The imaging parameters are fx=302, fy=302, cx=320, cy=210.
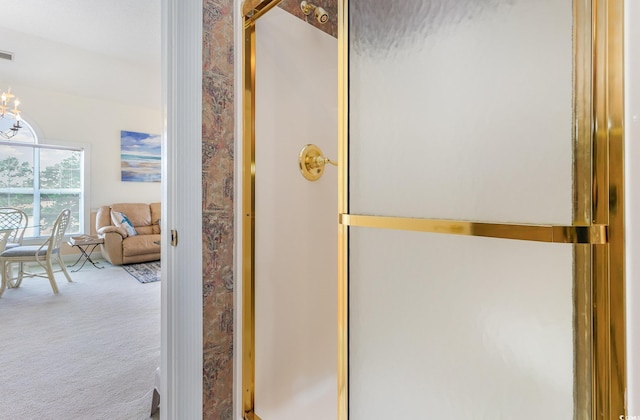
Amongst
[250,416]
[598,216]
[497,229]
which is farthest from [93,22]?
[598,216]

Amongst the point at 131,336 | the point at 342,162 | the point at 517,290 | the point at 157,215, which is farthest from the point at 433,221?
the point at 157,215

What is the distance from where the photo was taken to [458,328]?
58 cm

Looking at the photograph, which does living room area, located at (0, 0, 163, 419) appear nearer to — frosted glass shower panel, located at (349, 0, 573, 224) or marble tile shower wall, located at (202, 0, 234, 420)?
marble tile shower wall, located at (202, 0, 234, 420)

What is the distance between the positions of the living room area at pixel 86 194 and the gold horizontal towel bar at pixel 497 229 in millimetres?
1822

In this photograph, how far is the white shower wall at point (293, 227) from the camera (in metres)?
1.27

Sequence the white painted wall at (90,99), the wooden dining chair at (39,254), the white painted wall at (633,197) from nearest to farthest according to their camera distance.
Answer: the white painted wall at (633,197), the wooden dining chair at (39,254), the white painted wall at (90,99)

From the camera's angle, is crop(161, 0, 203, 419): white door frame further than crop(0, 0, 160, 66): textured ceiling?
No

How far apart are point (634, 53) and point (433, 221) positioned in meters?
0.37

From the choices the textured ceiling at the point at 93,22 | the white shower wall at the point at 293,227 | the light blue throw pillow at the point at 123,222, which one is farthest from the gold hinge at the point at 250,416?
the light blue throw pillow at the point at 123,222

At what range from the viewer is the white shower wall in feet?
4.16

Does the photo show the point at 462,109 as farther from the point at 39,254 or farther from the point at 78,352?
the point at 39,254

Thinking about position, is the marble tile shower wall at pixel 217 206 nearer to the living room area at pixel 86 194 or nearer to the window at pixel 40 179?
the living room area at pixel 86 194

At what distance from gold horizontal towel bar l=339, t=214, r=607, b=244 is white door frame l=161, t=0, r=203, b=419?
74cm

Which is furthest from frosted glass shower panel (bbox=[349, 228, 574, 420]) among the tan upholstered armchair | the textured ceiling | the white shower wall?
the tan upholstered armchair
